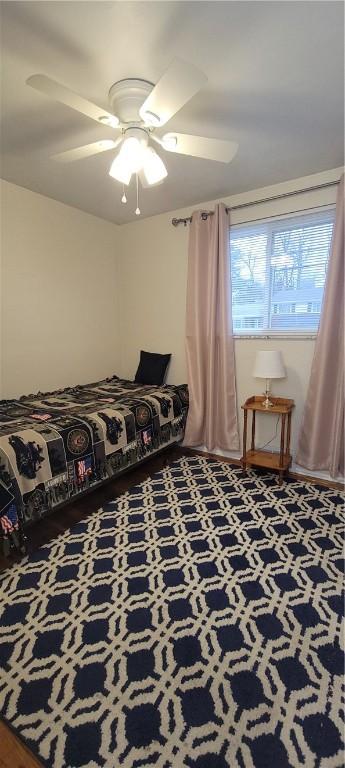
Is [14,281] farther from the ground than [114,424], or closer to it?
farther from the ground

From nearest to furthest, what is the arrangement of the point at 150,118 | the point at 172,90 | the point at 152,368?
the point at 172,90 < the point at 150,118 < the point at 152,368

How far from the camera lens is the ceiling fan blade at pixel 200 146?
61.1 inches

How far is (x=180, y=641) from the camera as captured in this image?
132cm

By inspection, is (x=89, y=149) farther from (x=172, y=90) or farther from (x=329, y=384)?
(x=329, y=384)

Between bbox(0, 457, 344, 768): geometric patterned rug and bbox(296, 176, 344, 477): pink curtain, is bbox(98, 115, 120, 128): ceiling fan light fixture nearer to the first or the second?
bbox(296, 176, 344, 477): pink curtain

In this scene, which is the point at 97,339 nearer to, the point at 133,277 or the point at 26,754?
the point at 133,277

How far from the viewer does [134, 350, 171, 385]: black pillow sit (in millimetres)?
3455

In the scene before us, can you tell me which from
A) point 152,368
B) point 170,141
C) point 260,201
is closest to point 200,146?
point 170,141

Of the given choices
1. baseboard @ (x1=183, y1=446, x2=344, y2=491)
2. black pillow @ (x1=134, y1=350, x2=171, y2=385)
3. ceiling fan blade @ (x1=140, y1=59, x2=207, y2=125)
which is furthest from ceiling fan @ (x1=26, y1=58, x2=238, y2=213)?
baseboard @ (x1=183, y1=446, x2=344, y2=491)

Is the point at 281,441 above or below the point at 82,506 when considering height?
above

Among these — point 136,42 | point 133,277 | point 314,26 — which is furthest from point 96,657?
point 133,277

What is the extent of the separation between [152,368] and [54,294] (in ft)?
4.03

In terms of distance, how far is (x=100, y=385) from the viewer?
3.52 metres

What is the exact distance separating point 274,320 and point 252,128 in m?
1.38
